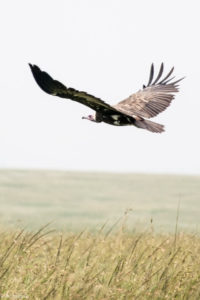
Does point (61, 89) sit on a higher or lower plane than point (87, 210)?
higher

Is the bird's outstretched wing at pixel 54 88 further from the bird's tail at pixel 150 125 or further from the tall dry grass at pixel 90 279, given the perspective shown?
the tall dry grass at pixel 90 279

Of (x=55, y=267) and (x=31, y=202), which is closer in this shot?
(x=55, y=267)

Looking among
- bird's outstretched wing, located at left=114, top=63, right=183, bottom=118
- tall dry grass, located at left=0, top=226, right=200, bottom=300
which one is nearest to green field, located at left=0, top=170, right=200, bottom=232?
bird's outstretched wing, located at left=114, top=63, right=183, bottom=118

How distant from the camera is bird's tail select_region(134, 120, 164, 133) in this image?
626cm

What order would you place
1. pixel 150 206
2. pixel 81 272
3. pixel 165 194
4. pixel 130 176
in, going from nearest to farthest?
1. pixel 81 272
2. pixel 150 206
3. pixel 165 194
4. pixel 130 176

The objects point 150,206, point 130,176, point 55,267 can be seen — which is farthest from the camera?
point 130,176

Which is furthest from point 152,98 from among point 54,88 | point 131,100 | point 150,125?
point 54,88

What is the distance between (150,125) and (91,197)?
979cm

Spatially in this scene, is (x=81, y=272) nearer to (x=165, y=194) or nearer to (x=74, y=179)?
(x=165, y=194)

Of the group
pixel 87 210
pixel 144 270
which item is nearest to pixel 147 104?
pixel 144 270

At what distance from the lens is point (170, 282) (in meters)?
5.48

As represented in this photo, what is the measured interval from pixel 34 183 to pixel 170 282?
12583 mm

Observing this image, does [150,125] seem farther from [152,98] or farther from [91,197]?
[91,197]

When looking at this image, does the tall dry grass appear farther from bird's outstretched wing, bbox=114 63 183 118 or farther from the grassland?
bird's outstretched wing, bbox=114 63 183 118
